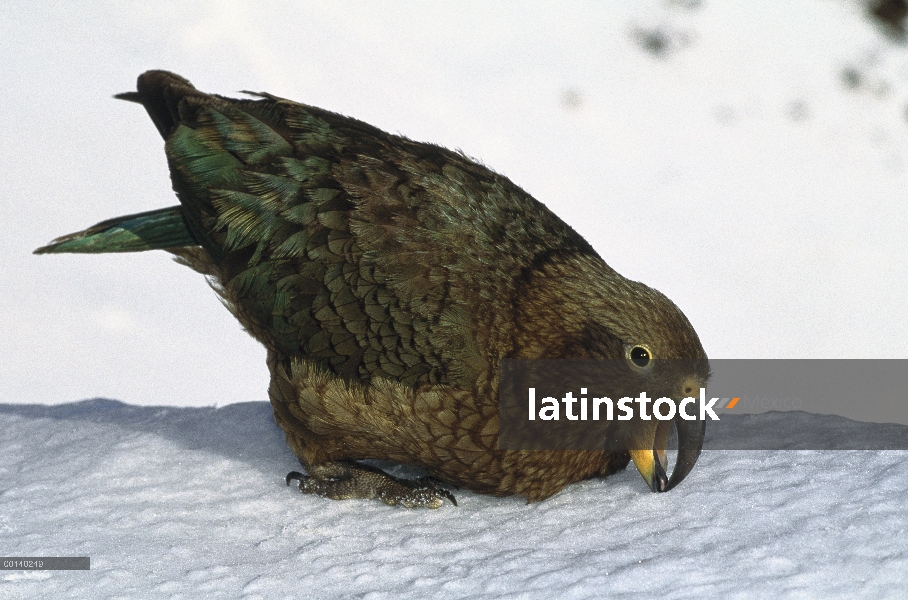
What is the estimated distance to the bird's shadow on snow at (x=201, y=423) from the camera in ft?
19.4

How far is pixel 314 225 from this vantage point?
4875mm

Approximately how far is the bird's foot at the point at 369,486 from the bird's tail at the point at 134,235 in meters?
1.41

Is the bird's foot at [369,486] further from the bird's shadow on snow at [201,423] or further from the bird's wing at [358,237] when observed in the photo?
the bird's wing at [358,237]

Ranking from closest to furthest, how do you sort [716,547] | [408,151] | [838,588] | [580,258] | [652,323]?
[838,588]
[716,547]
[652,323]
[580,258]
[408,151]

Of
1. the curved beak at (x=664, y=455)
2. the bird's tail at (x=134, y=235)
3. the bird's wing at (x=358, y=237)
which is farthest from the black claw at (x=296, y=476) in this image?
the curved beak at (x=664, y=455)

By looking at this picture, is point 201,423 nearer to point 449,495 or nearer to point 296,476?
point 296,476

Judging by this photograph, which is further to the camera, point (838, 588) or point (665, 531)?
point (665, 531)

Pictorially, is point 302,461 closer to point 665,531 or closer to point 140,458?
point 140,458

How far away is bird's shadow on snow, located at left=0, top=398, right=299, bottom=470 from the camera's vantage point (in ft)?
19.4

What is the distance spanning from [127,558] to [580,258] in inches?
95.7

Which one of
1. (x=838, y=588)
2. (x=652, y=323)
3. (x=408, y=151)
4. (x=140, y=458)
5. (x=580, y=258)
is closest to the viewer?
(x=838, y=588)

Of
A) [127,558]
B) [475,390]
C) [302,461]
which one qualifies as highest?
[475,390]

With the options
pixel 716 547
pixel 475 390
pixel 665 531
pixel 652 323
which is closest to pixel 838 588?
pixel 716 547

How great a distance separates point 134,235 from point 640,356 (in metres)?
2.85
